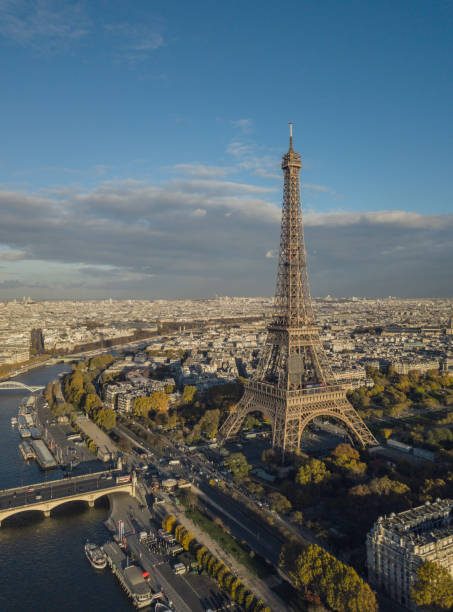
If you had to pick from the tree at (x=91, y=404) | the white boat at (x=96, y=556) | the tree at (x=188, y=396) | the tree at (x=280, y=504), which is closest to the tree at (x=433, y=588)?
the tree at (x=280, y=504)

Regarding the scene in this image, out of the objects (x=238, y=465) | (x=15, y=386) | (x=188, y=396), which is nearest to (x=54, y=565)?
(x=238, y=465)

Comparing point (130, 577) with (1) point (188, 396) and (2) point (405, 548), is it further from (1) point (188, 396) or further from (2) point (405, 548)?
(1) point (188, 396)

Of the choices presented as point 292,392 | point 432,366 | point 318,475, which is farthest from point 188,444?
point 432,366

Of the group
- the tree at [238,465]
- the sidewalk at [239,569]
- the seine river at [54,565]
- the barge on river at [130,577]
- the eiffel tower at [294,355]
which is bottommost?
the seine river at [54,565]

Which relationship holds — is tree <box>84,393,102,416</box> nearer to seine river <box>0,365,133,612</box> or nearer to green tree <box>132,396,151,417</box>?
green tree <box>132,396,151,417</box>

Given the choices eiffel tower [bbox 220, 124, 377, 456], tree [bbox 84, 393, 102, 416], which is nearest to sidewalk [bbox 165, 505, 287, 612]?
eiffel tower [bbox 220, 124, 377, 456]

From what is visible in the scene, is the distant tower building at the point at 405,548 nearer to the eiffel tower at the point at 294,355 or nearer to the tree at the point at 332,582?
the tree at the point at 332,582
